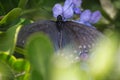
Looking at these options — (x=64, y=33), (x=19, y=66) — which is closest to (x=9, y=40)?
(x=19, y=66)

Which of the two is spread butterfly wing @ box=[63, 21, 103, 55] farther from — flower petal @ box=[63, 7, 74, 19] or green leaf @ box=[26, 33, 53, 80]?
green leaf @ box=[26, 33, 53, 80]

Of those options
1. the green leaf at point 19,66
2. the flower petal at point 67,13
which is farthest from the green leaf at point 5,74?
the flower petal at point 67,13

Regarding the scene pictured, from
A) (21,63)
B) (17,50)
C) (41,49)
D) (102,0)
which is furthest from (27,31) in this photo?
(102,0)

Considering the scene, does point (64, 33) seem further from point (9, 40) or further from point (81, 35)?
point (9, 40)

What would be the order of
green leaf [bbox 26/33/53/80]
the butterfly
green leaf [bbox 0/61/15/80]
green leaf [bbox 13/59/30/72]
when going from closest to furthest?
1. green leaf [bbox 26/33/53/80]
2. green leaf [bbox 0/61/15/80]
3. green leaf [bbox 13/59/30/72]
4. the butterfly

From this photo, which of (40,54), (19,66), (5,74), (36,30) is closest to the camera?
(40,54)

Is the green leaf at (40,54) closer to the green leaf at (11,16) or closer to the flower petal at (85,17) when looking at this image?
the green leaf at (11,16)

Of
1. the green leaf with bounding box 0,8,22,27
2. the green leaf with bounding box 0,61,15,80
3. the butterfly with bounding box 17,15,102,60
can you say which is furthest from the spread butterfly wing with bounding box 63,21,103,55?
the green leaf with bounding box 0,61,15,80

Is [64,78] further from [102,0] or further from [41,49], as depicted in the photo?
[102,0]
